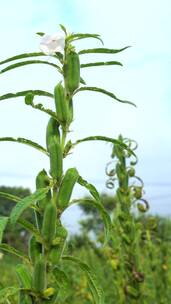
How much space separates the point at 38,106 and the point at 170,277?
9.99 feet

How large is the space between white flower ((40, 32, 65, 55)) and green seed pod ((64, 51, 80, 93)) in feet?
0.09

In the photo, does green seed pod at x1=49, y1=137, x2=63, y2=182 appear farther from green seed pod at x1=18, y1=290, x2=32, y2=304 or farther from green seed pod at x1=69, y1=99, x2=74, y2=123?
green seed pod at x1=18, y1=290, x2=32, y2=304

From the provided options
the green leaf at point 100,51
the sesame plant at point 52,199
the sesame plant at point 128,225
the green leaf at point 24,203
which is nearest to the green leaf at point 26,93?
the sesame plant at point 52,199

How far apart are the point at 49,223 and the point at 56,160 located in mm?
108

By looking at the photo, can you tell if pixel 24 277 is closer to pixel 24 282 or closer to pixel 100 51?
pixel 24 282

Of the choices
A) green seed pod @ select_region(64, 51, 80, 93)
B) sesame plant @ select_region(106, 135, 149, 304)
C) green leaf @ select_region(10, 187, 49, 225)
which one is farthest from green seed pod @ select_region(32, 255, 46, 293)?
sesame plant @ select_region(106, 135, 149, 304)

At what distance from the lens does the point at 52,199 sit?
94 cm

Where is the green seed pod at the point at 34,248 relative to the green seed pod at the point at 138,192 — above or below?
below

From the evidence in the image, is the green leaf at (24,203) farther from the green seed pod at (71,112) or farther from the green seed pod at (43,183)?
the green seed pod at (71,112)

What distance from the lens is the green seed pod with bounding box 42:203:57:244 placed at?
2.96 ft

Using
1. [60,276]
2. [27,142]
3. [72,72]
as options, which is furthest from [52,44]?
[60,276]

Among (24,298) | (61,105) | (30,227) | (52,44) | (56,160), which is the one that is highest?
(52,44)

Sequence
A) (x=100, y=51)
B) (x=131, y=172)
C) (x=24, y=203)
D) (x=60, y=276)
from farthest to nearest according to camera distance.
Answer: (x=131, y=172)
(x=100, y=51)
(x=60, y=276)
(x=24, y=203)

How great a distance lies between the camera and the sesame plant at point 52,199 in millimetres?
914
